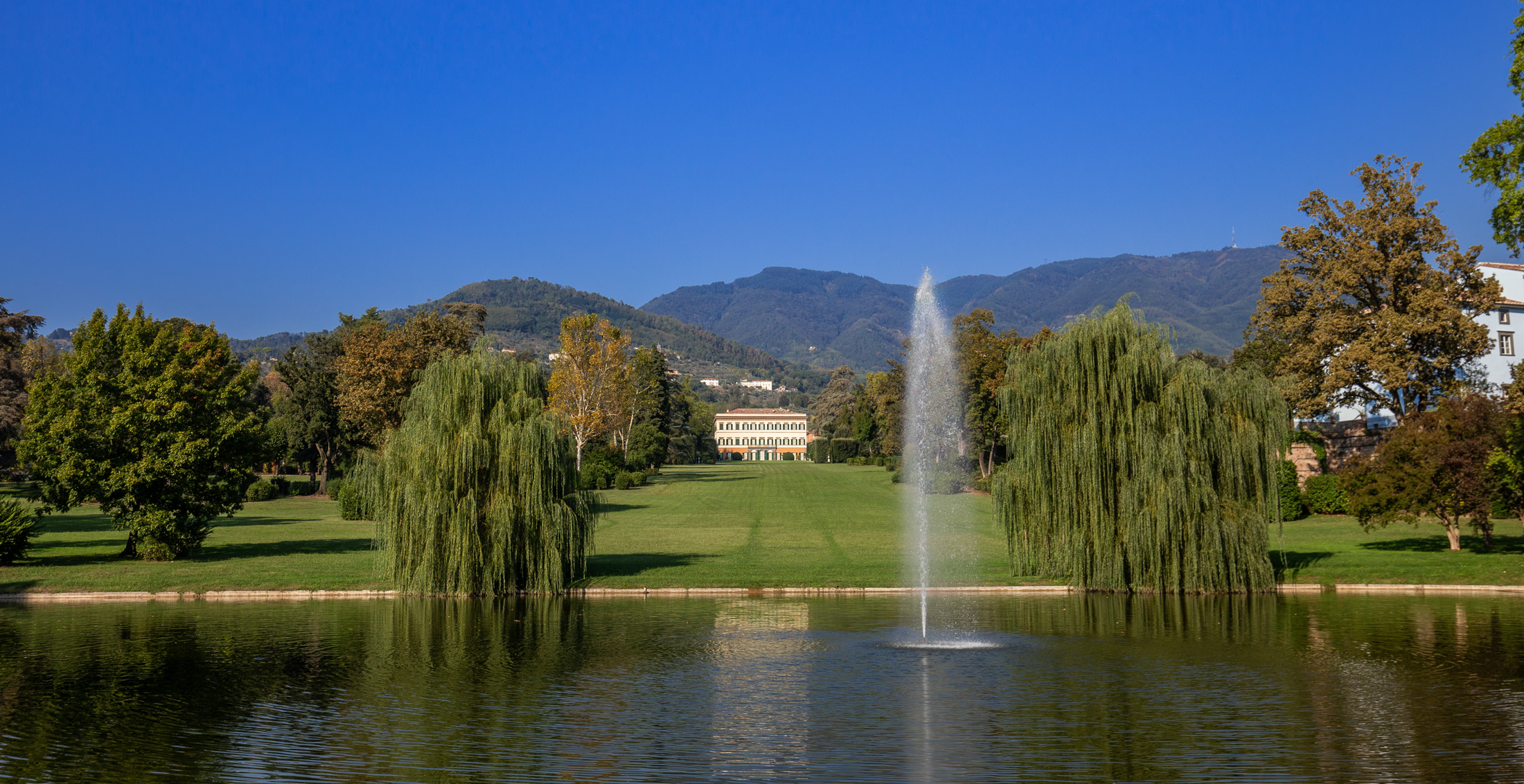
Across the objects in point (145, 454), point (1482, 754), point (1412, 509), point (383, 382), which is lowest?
point (1482, 754)

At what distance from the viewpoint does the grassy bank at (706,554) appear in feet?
78.1

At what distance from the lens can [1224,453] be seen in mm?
22062

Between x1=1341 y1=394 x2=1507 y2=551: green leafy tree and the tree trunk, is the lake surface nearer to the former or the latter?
x1=1341 y1=394 x2=1507 y2=551: green leafy tree

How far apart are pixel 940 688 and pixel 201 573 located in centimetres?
1970

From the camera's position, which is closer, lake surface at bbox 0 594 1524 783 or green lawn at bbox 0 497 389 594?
lake surface at bbox 0 594 1524 783

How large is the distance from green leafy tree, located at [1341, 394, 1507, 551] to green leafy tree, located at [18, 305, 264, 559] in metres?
30.3

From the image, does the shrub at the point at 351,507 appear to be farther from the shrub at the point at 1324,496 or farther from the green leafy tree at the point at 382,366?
the shrub at the point at 1324,496

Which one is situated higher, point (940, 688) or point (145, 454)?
point (145, 454)

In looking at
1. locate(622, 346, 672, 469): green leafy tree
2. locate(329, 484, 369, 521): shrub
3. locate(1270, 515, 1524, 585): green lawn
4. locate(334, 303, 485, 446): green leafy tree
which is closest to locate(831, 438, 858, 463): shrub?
locate(622, 346, 672, 469): green leafy tree

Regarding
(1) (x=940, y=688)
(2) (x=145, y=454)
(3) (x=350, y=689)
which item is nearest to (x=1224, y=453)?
(1) (x=940, y=688)

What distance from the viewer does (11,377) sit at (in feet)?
203

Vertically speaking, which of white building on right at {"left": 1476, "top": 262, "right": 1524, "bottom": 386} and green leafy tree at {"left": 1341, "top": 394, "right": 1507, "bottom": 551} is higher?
white building on right at {"left": 1476, "top": 262, "right": 1524, "bottom": 386}

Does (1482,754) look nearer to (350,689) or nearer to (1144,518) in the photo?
(1144,518)

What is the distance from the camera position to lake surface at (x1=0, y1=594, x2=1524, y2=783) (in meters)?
10.4
